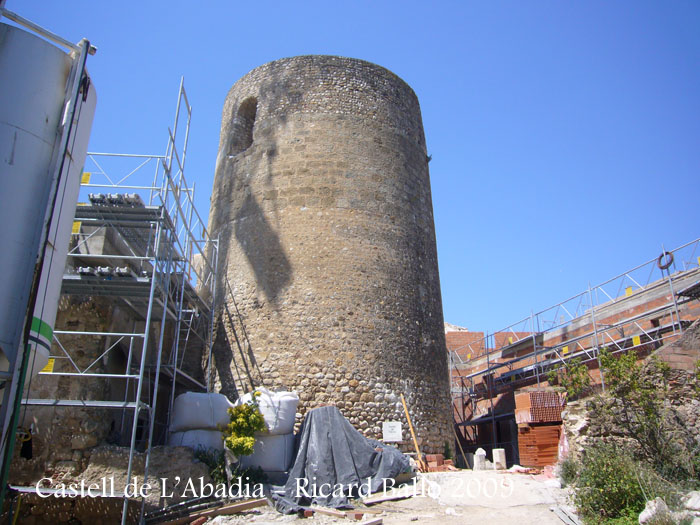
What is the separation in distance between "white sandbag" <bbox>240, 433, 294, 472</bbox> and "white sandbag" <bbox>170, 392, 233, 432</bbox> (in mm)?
611

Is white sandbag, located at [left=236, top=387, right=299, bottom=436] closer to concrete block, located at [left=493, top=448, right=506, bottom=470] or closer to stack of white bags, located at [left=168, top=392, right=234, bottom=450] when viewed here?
stack of white bags, located at [left=168, top=392, right=234, bottom=450]

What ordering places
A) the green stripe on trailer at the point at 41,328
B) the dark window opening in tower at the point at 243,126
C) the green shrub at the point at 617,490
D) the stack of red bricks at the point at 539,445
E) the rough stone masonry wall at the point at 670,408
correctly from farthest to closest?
the dark window opening in tower at the point at 243,126 < the stack of red bricks at the point at 539,445 < the rough stone masonry wall at the point at 670,408 < the green shrub at the point at 617,490 < the green stripe on trailer at the point at 41,328

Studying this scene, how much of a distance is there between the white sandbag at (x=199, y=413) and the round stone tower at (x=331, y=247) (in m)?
1.31

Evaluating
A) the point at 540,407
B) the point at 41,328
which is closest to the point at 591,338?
the point at 540,407

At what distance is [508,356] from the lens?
17.0 meters

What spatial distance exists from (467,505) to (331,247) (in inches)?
200

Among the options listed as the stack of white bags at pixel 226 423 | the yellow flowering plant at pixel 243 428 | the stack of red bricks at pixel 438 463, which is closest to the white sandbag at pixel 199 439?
the stack of white bags at pixel 226 423

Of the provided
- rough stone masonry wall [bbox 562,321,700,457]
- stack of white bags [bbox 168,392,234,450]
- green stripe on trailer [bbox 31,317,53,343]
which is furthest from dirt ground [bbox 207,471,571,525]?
green stripe on trailer [bbox 31,317,53,343]

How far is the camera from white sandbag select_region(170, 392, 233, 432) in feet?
28.6

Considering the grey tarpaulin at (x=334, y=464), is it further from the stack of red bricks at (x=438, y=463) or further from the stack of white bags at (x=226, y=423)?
the stack of red bricks at (x=438, y=463)

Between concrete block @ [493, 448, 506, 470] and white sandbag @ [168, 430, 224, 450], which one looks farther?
concrete block @ [493, 448, 506, 470]

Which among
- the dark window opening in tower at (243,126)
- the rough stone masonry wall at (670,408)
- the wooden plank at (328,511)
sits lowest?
the wooden plank at (328,511)

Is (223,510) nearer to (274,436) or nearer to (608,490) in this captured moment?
(274,436)

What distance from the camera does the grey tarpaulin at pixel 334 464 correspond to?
793cm
